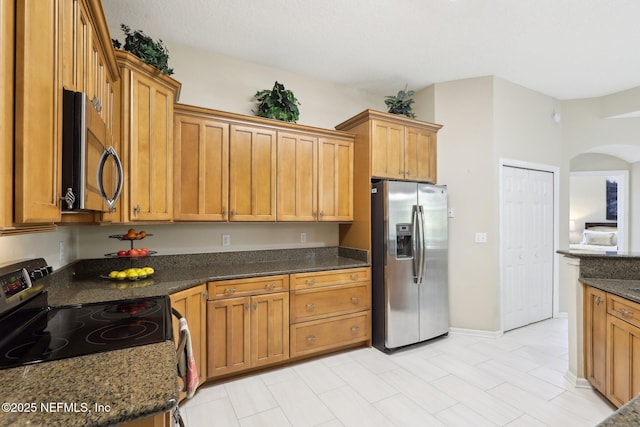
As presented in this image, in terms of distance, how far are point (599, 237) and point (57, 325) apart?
9.46 metres

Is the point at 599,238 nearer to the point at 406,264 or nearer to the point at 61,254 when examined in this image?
the point at 406,264

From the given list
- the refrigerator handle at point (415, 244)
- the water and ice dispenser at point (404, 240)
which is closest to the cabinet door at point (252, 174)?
the water and ice dispenser at point (404, 240)

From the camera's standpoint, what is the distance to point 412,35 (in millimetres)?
2711

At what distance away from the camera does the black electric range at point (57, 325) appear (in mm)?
1025

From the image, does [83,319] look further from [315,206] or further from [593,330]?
[593,330]

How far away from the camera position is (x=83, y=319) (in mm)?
1372

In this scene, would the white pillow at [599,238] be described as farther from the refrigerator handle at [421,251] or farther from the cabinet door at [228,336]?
the cabinet door at [228,336]

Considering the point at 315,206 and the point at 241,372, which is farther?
the point at 315,206

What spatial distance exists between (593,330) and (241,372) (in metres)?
2.81

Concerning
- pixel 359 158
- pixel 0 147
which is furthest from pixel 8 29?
pixel 359 158

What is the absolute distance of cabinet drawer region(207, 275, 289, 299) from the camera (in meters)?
2.33

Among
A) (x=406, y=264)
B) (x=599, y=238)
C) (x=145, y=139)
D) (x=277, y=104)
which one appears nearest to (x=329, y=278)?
(x=406, y=264)

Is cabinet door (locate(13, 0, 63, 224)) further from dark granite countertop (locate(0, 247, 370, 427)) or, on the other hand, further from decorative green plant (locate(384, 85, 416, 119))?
decorative green plant (locate(384, 85, 416, 119))

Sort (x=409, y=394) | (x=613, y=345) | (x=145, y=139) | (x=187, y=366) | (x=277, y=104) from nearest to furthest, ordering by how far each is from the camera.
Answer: (x=187, y=366) < (x=613, y=345) < (x=145, y=139) < (x=409, y=394) < (x=277, y=104)
